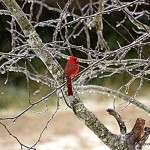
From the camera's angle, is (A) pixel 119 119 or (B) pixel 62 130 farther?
(B) pixel 62 130

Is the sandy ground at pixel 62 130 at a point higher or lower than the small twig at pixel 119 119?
lower

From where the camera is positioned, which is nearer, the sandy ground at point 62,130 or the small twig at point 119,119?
the small twig at point 119,119

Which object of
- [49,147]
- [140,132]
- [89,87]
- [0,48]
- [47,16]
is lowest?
[49,147]

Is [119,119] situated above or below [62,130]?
above

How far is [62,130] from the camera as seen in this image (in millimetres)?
4184

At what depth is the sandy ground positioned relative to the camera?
406 cm

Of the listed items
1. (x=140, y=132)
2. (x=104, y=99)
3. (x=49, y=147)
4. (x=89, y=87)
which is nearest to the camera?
(x=140, y=132)

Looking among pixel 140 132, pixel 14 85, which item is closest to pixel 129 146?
pixel 140 132

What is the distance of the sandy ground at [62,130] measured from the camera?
13.3 ft

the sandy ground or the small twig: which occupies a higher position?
the small twig

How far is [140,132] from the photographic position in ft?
4.68

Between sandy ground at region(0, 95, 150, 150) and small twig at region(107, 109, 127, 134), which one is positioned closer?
small twig at region(107, 109, 127, 134)

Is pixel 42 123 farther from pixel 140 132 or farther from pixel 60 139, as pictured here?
pixel 140 132

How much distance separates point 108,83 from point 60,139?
76 cm
